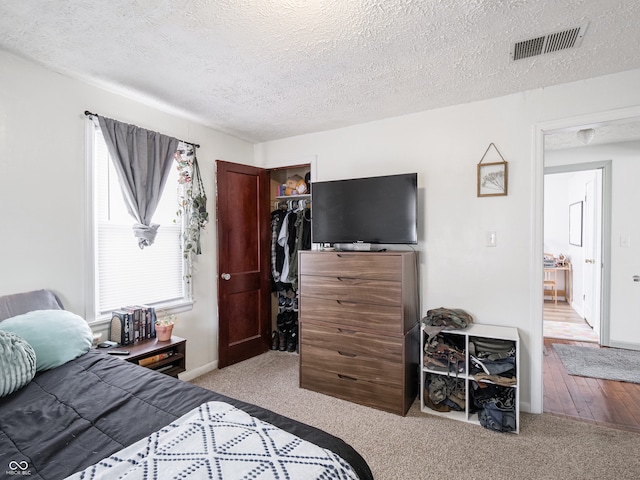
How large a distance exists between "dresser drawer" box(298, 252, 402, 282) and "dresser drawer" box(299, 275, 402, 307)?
0.04 m

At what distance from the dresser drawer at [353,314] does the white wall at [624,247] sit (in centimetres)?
317

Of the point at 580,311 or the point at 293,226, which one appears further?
the point at 580,311

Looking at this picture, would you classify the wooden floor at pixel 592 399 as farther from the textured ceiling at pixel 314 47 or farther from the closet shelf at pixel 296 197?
the closet shelf at pixel 296 197

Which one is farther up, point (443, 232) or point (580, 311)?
point (443, 232)

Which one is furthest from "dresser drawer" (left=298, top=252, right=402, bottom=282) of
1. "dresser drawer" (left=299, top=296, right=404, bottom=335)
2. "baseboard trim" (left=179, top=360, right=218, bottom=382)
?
"baseboard trim" (left=179, top=360, right=218, bottom=382)

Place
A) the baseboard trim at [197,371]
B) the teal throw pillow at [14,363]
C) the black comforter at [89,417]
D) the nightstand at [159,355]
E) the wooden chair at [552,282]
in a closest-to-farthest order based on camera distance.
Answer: the black comforter at [89,417] < the teal throw pillow at [14,363] < the nightstand at [159,355] < the baseboard trim at [197,371] < the wooden chair at [552,282]

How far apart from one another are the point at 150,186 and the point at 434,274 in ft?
8.33

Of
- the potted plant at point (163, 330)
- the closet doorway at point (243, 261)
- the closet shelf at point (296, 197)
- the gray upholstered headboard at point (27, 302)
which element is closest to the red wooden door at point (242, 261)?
the closet doorway at point (243, 261)

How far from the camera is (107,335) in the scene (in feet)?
8.02

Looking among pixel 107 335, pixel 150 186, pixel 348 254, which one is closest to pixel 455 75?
pixel 348 254

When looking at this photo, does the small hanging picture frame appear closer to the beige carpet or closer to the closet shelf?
the beige carpet

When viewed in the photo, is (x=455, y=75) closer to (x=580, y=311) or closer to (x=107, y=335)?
(x=107, y=335)

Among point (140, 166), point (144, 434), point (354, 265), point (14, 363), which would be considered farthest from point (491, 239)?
point (14, 363)

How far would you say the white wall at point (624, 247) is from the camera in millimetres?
3748
